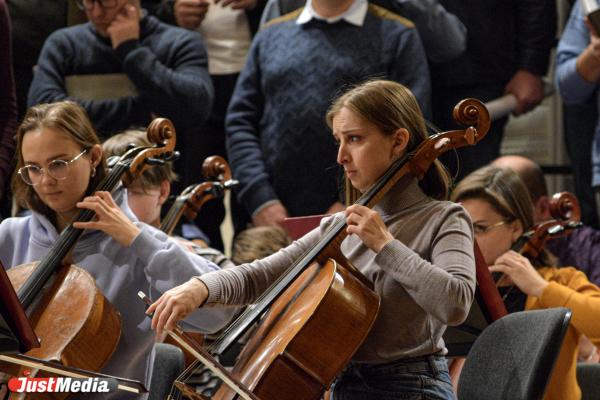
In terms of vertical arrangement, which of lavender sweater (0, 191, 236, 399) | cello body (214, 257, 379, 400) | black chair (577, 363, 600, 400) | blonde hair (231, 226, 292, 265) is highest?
cello body (214, 257, 379, 400)

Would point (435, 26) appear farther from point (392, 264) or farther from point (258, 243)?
point (392, 264)

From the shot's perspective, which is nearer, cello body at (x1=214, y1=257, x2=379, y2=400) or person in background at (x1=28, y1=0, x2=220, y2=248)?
cello body at (x1=214, y1=257, x2=379, y2=400)

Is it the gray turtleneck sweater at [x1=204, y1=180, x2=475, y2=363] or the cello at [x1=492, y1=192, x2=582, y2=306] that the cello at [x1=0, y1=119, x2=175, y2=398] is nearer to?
the gray turtleneck sweater at [x1=204, y1=180, x2=475, y2=363]

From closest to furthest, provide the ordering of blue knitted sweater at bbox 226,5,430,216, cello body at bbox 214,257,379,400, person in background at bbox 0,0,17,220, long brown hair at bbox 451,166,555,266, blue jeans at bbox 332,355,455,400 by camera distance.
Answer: cello body at bbox 214,257,379,400
blue jeans at bbox 332,355,455,400
long brown hair at bbox 451,166,555,266
person in background at bbox 0,0,17,220
blue knitted sweater at bbox 226,5,430,216

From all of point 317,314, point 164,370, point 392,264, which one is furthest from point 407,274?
point 164,370

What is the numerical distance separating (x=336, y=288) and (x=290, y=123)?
178 cm

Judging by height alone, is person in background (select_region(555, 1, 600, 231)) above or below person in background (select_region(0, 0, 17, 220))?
above

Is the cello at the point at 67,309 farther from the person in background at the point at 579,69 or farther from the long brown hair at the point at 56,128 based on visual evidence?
the person in background at the point at 579,69

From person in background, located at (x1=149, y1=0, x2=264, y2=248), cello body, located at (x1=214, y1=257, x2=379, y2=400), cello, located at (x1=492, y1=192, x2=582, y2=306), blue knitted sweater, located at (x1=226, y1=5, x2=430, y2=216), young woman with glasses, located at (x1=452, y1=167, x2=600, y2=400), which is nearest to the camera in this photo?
cello body, located at (x1=214, y1=257, x2=379, y2=400)

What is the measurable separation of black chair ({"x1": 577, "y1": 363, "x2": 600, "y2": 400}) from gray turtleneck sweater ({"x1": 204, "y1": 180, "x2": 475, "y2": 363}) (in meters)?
0.71

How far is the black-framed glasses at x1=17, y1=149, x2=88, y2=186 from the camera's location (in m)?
2.34

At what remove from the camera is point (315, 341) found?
184 centimetres

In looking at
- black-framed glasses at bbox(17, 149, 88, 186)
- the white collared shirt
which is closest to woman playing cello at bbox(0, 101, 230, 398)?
black-framed glasses at bbox(17, 149, 88, 186)

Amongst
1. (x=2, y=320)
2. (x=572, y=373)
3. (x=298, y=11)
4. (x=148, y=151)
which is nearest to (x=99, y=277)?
(x=148, y=151)
